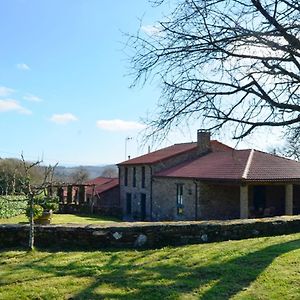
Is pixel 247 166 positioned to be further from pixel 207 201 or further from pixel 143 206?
pixel 143 206

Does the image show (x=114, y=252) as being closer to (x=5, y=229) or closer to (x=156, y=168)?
(x=5, y=229)

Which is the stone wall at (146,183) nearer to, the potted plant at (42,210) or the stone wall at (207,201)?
the stone wall at (207,201)

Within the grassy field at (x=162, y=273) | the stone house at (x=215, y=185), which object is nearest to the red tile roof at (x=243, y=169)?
the stone house at (x=215, y=185)

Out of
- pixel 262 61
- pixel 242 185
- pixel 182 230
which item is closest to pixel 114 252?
pixel 182 230

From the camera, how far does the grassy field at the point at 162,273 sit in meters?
6.29

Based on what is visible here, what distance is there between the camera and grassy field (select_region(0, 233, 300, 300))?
6.29m

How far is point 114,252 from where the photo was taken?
919 centimetres

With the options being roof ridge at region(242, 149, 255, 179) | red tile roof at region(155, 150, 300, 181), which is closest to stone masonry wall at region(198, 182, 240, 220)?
red tile roof at region(155, 150, 300, 181)

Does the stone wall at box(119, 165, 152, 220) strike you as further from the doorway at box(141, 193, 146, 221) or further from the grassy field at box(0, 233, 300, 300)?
the grassy field at box(0, 233, 300, 300)

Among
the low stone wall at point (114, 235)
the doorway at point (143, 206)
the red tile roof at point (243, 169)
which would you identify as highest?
the red tile roof at point (243, 169)

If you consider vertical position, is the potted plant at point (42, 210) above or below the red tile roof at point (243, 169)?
below

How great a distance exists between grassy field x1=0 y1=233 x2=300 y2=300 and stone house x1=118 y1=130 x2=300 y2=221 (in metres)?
15.1

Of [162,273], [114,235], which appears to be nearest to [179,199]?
[114,235]

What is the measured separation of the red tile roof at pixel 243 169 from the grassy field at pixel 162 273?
49.8 feet
